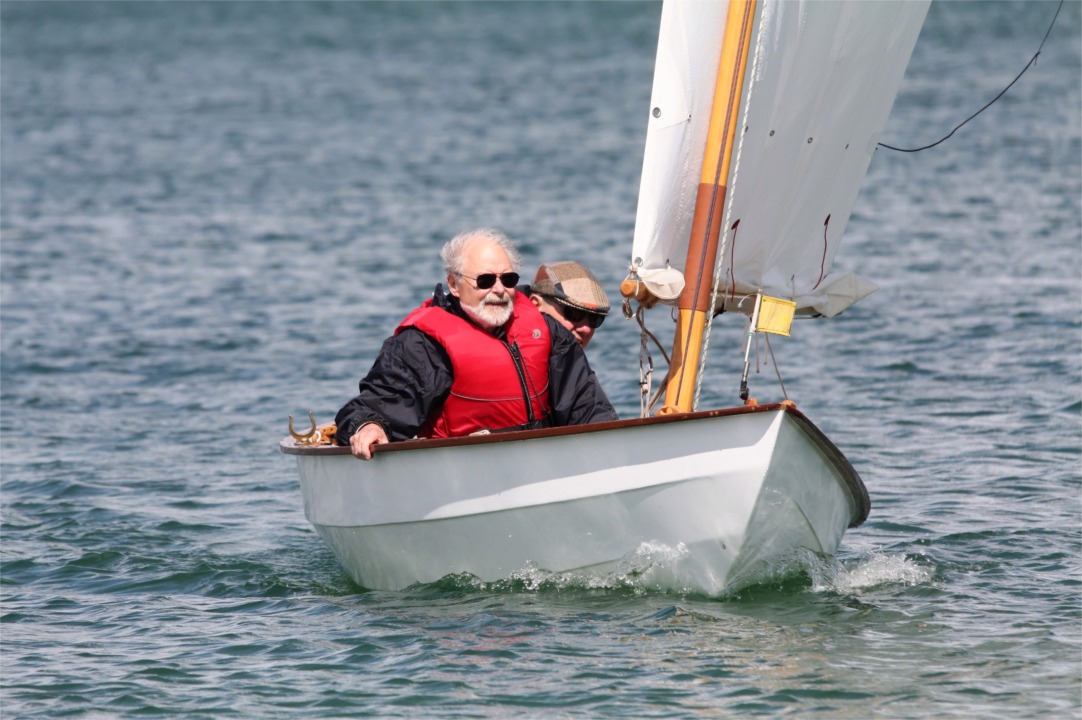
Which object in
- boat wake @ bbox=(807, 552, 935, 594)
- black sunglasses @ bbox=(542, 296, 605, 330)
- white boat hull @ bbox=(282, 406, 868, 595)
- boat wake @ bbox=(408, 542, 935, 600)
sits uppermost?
black sunglasses @ bbox=(542, 296, 605, 330)

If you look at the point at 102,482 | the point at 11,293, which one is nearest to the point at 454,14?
the point at 11,293

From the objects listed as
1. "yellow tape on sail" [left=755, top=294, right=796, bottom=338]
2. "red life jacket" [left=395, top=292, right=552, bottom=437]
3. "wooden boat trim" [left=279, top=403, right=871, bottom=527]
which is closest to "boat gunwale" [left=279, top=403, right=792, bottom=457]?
"wooden boat trim" [left=279, top=403, right=871, bottom=527]

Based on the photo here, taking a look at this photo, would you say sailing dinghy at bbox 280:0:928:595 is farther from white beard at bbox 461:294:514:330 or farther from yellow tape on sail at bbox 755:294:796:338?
white beard at bbox 461:294:514:330

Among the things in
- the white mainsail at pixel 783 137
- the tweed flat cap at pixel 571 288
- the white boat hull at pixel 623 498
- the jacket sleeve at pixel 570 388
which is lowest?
the white boat hull at pixel 623 498

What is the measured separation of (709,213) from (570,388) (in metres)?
0.98

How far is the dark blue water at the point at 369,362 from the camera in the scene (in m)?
5.67

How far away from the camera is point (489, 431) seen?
642cm

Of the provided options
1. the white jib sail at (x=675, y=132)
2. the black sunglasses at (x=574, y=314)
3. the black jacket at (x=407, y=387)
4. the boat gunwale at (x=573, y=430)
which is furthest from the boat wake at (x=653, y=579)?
the black sunglasses at (x=574, y=314)

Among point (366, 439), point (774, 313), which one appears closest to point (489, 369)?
point (366, 439)

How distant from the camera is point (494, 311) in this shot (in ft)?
20.6

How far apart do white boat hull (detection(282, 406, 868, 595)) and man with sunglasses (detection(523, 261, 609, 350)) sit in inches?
44.2

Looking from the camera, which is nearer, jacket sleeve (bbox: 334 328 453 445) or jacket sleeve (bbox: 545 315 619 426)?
jacket sleeve (bbox: 334 328 453 445)

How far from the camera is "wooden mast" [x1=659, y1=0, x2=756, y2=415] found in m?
6.23

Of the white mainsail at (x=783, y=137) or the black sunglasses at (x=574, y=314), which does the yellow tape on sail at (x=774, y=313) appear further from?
the black sunglasses at (x=574, y=314)
